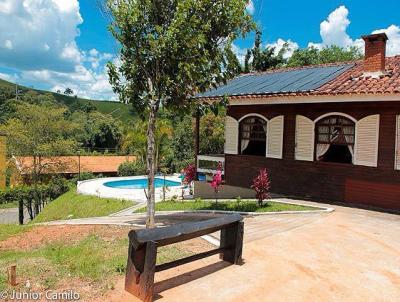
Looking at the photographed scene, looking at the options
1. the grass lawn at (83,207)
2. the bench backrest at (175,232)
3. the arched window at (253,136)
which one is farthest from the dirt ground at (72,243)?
the grass lawn at (83,207)

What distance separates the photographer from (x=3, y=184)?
36.6 metres

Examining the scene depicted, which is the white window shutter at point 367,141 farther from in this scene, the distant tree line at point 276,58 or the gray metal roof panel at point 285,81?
the distant tree line at point 276,58

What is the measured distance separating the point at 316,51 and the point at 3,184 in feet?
102

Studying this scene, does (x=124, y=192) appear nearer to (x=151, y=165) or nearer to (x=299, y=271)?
(x=151, y=165)

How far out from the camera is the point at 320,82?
1297 centimetres

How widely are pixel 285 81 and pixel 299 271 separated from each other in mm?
9579

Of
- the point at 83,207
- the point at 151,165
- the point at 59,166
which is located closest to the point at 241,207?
the point at 151,165

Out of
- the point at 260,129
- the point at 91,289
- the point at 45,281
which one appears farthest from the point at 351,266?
the point at 260,129

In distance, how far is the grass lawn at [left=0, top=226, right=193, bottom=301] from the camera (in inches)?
207

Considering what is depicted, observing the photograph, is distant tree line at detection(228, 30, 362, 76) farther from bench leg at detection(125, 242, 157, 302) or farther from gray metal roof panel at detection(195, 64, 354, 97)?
bench leg at detection(125, 242, 157, 302)

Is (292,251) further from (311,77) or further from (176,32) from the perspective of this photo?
(311,77)

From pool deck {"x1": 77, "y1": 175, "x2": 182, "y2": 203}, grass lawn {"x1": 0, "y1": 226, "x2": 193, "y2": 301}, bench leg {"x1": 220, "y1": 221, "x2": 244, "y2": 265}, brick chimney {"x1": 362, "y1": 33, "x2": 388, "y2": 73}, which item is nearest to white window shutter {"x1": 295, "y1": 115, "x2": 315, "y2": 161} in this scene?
brick chimney {"x1": 362, "y1": 33, "x2": 388, "y2": 73}

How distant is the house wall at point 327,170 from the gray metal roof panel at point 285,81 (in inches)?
27.5

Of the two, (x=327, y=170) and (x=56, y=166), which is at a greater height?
(x=327, y=170)
